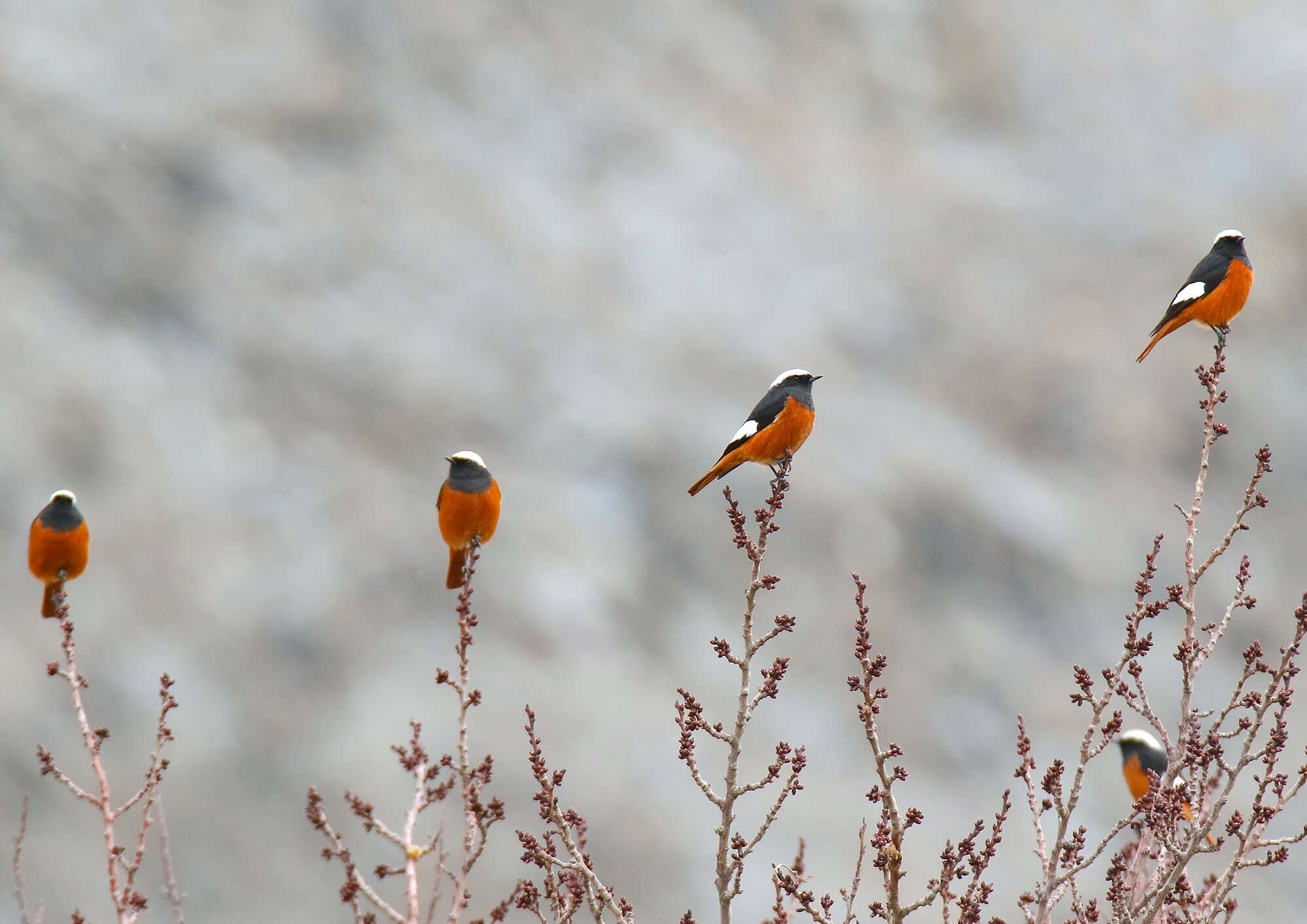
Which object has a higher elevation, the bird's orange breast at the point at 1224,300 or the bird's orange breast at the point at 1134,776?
the bird's orange breast at the point at 1224,300

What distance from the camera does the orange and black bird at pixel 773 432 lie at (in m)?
6.28

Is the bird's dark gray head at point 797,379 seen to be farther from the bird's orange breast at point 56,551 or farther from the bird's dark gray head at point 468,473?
the bird's orange breast at point 56,551

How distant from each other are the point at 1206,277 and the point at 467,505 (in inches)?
167

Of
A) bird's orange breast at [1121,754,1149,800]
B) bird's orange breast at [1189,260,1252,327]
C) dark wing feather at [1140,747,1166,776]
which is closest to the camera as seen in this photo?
bird's orange breast at [1189,260,1252,327]

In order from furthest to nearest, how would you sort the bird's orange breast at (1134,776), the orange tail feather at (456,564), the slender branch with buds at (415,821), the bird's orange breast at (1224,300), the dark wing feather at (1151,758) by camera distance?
the dark wing feather at (1151,758) → the bird's orange breast at (1134,776) → the orange tail feather at (456,564) → the bird's orange breast at (1224,300) → the slender branch with buds at (415,821)

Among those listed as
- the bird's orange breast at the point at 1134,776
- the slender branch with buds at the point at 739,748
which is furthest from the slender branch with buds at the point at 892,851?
the bird's orange breast at the point at 1134,776

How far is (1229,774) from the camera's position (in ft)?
9.66

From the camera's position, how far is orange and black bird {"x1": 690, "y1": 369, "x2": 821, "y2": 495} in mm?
6277

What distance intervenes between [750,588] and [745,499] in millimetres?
29007

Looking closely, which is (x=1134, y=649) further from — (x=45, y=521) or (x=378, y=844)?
(x=378, y=844)

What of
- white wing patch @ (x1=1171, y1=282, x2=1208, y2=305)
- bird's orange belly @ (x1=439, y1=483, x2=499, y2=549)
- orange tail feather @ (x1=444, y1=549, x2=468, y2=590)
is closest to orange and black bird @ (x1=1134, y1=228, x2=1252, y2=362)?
white wing patch @ (x1=1171, y1=282, x2=1208, y2=305)

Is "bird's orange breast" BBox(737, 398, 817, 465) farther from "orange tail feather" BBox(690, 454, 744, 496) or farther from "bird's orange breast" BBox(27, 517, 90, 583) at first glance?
"bird's orange breast" BBox(27, 517, 90, 583)

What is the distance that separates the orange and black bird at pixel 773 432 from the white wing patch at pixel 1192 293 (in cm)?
211

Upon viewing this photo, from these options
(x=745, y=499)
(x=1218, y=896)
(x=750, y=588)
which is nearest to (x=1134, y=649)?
(x=1218, y=896)
